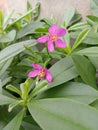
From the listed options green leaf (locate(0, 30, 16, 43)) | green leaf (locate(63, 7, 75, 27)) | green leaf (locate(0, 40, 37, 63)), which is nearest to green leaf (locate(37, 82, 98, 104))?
green leaf (locate(0, 40, 37, 63))

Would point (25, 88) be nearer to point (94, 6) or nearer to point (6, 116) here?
point (6, 116)

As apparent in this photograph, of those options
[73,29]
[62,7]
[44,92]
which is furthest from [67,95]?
[62,7]

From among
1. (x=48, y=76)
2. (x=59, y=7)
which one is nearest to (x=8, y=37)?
(x=48, y=76)

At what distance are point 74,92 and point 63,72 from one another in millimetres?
55

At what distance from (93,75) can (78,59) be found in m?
0.05

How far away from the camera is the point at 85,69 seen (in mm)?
594

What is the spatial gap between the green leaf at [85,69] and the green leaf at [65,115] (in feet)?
0.37

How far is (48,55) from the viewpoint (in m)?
0.65

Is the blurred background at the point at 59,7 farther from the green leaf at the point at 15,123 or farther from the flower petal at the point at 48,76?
the green leaf at the point at 15,123

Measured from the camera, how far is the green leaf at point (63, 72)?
1.86 ft

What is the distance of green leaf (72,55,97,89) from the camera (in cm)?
58

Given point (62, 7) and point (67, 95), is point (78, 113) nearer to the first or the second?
point (67, 95)

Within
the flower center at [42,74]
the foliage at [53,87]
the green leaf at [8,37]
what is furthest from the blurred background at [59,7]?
the flower center at [42,74]

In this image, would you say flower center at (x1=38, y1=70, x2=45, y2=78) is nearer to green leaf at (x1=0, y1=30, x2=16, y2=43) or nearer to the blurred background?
green leaf at (x1=0, y1=30, x2=16, y2=43)
